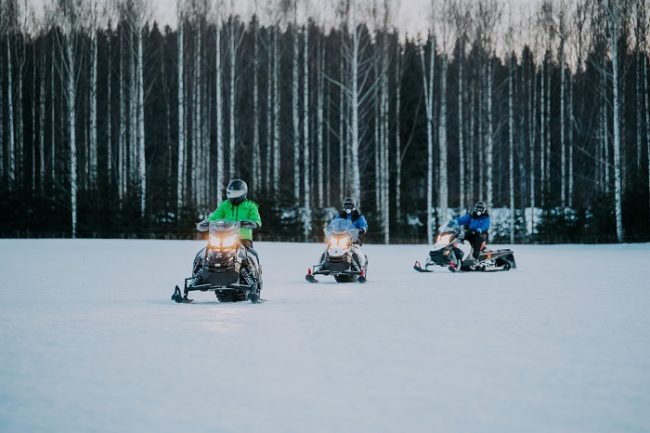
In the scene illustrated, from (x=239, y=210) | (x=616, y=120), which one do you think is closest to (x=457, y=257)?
(x=239, y=210)

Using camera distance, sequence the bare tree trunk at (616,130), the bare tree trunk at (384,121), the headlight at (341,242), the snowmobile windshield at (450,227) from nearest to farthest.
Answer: the headlight at (341,242), the snowmobile windshield at (450,227), the bare tree trunk at (616,130), the bare tree trunk at (384,121)

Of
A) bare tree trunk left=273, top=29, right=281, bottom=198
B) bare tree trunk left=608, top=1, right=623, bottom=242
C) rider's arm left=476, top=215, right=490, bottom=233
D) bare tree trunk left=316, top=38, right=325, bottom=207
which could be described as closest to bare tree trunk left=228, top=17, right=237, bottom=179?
bare tree trunk left=273, top=29, right=281, bottom=198

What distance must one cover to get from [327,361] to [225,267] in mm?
4502

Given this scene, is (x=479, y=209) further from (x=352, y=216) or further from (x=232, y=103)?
(x=232, y=103)

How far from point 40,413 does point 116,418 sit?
47 cm

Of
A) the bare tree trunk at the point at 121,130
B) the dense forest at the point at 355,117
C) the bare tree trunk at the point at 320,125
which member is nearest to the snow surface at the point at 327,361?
the dense forest at the point at 355,117

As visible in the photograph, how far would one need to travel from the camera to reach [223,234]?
10.0 meters

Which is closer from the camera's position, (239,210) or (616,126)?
(239,210)

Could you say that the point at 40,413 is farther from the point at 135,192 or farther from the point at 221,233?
the point at 135,192

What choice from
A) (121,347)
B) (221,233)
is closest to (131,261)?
(221,233)

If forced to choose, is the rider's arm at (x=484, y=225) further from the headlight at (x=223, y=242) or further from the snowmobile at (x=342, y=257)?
the headlight at (x=223, y=242)

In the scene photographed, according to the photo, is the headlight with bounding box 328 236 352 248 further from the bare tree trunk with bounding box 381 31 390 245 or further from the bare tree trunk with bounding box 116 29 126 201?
the bare tree trunk with bounding box 116 29 126 201

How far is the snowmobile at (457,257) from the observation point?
16453 mm

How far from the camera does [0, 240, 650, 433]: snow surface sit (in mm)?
4125
